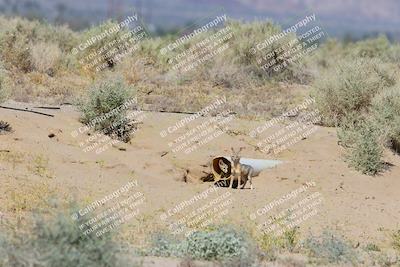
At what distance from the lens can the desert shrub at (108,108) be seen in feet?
55.3

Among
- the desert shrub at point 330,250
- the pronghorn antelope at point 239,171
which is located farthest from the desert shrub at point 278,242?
the pronghorn antelope at point 239,171

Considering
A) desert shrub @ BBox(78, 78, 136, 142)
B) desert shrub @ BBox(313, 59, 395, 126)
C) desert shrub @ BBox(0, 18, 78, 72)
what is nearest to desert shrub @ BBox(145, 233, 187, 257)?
desert shrub @ BBox(78, 78, 136, 142)

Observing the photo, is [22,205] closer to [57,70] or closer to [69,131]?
[69,131]

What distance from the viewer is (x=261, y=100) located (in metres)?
22.6

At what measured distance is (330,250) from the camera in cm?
1022

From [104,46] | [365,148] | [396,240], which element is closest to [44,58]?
[104,46]

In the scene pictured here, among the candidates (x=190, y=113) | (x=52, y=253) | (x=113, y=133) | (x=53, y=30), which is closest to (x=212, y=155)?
(x=113, y=133)

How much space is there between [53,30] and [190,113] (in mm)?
13237

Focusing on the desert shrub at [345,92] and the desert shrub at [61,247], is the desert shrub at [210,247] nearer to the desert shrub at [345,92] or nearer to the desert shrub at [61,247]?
the desert shrub at [61,247]

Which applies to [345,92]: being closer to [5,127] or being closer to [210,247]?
[5,127]

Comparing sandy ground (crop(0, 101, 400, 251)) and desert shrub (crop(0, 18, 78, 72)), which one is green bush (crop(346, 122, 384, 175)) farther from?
desert shrub (crop(0, 18, 78, 72))

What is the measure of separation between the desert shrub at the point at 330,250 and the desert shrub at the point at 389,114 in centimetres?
634

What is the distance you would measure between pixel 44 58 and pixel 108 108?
339 inches

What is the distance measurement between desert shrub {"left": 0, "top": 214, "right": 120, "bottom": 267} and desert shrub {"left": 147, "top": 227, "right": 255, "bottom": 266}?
227 centimetres
